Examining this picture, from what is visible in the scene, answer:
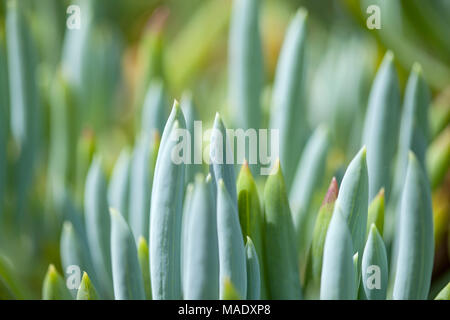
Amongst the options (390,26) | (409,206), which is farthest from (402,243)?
(390,26)

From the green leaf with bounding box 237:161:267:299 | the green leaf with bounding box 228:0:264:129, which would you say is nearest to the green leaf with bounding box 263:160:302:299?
the green leaf with bounding box 237:161:267:299

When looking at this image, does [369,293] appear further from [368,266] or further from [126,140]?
[126,140]

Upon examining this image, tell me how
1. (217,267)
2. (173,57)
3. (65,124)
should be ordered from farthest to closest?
(173,57) → (65,124) → (217,267)

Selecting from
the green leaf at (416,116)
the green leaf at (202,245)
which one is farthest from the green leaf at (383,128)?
the green leaf at (202,245)

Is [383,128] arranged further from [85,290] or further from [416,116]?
[85,290]

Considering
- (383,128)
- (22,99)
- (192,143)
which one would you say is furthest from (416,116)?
(22,99)
